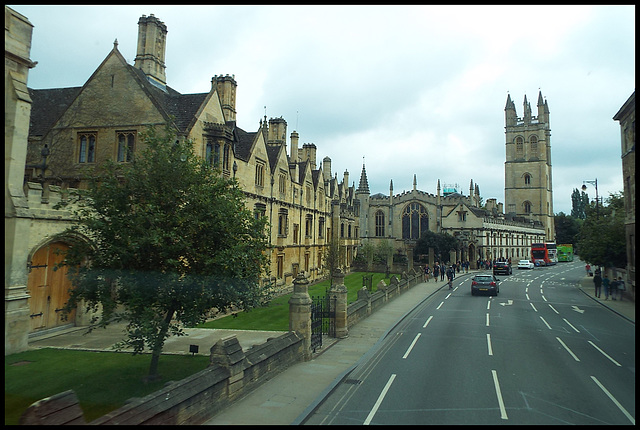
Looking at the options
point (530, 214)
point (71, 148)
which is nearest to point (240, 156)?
point (71, 148)

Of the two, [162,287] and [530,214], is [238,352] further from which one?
[530,214]

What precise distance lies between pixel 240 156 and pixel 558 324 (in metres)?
20.8

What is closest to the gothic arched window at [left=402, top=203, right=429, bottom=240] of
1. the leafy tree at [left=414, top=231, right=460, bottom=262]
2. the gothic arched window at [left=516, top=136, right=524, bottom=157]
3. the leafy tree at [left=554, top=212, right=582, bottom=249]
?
the leafy tree at [left=414, top=231, right=460, bottom=262]

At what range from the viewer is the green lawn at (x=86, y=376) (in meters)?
9.22

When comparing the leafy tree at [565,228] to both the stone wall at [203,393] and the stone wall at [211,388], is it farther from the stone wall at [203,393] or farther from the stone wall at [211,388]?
the stone wall at [203,393]

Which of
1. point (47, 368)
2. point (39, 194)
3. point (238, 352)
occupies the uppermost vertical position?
point (39, 194)

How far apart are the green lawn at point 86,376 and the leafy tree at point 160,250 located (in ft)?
3.35

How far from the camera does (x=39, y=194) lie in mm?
15648

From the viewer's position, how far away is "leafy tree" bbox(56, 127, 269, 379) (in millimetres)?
9828

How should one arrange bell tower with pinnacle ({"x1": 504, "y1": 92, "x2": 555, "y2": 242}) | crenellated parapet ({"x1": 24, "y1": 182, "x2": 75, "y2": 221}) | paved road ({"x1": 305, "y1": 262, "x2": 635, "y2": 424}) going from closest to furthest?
paved road ({"x1": 305, "y1": 262, "x2": 635, "y2": 424}) → crenellated parapet ({"x1": 24, "y1": 182, "x2": 75, "y2": 221}) → bell tower with pinnacle ({"x1": 504, "y1": 92, "x2": 555, "y2": 242})

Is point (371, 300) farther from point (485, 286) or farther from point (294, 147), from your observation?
point (294, 147)

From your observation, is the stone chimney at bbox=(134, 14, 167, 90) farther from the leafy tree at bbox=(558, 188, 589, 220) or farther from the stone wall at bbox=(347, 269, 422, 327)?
the leafy tree at bbox=(558, 188, 589, 220)

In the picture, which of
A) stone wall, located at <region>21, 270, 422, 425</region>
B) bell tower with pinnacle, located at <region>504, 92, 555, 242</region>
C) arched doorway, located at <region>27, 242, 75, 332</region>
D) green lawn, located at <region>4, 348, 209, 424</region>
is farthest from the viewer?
bell tower with pinnacle, located at <region>504, 92, 555, 242</region>

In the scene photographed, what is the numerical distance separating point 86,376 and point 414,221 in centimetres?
7258
